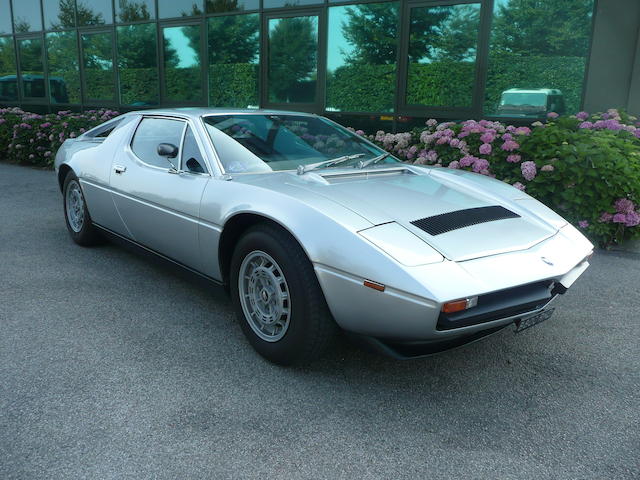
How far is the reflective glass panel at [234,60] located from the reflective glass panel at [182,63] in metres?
0.37

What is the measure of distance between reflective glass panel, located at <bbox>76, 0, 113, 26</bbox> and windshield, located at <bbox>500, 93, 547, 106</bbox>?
29.8 ft

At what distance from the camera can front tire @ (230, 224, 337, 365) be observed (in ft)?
8.62

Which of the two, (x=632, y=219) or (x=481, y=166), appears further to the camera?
(x=481, y=166)

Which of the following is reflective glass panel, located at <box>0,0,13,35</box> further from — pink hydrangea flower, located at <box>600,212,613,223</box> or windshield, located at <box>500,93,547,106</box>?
pink hydrangea flower, located at <box>600,212,613,223</box>

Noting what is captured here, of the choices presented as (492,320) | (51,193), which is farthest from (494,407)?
(51,193)

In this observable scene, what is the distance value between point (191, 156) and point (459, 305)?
6.74 ft

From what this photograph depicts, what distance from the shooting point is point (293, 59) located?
9906mm

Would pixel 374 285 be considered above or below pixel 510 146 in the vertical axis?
below

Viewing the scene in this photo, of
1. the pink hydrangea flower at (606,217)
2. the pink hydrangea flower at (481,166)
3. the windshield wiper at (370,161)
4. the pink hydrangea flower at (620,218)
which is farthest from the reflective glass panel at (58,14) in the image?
the pink hydrangea flower at (620,218)

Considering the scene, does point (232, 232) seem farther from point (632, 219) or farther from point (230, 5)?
point (230, 5)

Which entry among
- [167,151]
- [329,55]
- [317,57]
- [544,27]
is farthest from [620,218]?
[317,57]

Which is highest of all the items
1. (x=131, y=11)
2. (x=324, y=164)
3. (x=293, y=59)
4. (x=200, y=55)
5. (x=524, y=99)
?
(x=131, y=11)

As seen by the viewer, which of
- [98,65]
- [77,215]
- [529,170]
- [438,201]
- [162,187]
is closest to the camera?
[438,201]

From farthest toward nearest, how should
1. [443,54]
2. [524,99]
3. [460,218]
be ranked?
[443,54], [524,99], [460,218]
